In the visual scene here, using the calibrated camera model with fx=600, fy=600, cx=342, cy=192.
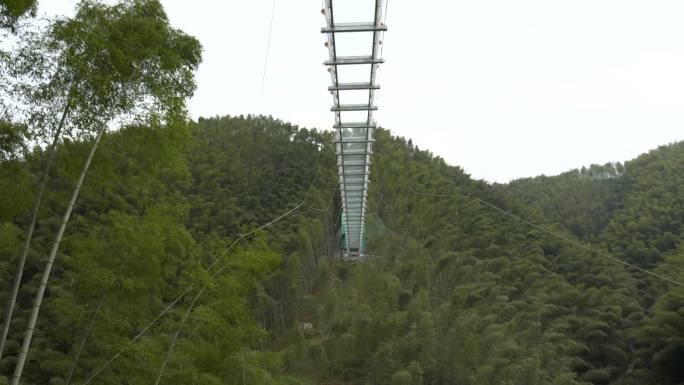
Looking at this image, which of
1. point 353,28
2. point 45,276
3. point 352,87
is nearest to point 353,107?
point 352,87

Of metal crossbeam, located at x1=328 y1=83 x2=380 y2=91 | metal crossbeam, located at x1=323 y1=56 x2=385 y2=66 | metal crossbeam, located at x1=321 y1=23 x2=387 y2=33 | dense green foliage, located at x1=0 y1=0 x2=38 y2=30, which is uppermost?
metal crossbeam, located at x1=321 y1=23 x2=387 y2=33

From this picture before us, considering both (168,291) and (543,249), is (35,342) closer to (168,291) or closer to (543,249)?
(168,291)

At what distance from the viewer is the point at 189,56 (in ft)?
17.6

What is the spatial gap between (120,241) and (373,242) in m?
14.2

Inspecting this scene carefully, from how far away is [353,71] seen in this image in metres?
7.66

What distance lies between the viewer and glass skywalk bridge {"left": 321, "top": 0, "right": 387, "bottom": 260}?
6.45 metres

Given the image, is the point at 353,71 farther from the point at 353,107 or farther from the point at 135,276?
the point at 135,276

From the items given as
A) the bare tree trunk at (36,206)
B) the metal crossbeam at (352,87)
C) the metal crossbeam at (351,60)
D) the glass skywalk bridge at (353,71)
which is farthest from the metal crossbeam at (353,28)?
the bare tree trunk at (36,206)

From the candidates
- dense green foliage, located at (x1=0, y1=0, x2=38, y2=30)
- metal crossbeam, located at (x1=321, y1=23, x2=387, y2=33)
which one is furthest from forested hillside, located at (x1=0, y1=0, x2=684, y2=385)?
metal crossbeam, located at (x1=321, y1=23, x2=387, y2=33)

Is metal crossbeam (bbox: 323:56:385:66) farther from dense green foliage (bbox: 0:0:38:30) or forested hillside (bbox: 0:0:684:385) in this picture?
dense green foliage (bbox: 0:0:38:30)

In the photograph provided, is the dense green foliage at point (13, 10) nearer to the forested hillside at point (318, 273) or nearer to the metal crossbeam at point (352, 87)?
the forested hillside at point (318, 273)

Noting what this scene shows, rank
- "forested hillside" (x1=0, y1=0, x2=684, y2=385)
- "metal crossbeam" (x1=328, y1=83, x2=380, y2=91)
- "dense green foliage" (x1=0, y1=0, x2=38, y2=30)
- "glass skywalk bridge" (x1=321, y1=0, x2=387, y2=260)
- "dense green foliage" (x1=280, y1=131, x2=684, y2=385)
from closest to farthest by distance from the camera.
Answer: "dense green foliage" (x1=0, y1=0, x2=38, y2=30) < "forested hillside" (x1=0, y1=0, x2=684, y2=385) < "glass skywalk bridge" (x1=321, y1=0, x2=387, y2=260) < "metal crossbeam" (x1=328, y1=83, x2=380, y2=91) < "dense green foliage" (x1=280, y1=131, x2=684, y2=385)

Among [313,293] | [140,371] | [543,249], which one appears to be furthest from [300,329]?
[543,249]

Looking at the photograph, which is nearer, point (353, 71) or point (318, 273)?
point (353, 71)
